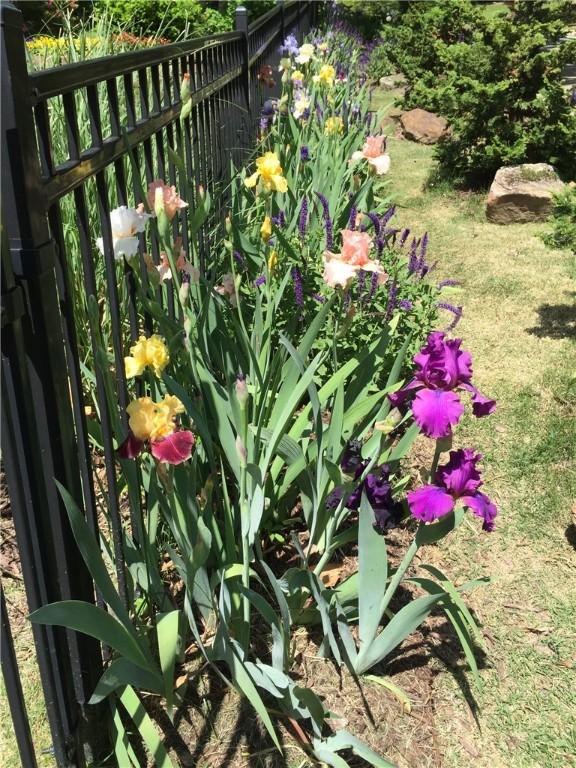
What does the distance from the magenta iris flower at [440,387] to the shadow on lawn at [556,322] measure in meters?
2.38

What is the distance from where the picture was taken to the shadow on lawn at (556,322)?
3564mm

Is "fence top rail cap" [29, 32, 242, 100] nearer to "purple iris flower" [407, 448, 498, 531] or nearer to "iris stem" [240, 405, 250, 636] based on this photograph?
"iris stem" [240, 405, 250, 636]

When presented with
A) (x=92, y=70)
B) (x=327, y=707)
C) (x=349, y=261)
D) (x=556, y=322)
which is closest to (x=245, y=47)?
(x=556, y=322)

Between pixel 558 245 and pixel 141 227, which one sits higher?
pixel 141 227

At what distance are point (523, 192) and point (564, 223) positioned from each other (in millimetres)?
1797

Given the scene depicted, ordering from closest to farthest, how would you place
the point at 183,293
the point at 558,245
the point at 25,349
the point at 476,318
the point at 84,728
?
1. the point at 25,349
2. the point at 84,728
3. the point at 183,293
4. the point at 558,245
5. the point at 476,318

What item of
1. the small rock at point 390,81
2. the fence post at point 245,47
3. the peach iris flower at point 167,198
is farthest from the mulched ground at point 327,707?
the small rock at point 390,81

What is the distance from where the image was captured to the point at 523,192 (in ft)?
16.0

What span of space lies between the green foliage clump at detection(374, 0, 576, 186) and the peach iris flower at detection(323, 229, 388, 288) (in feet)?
13.0

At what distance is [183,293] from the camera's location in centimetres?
157

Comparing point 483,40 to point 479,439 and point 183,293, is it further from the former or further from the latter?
point 183,293

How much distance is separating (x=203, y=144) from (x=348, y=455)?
5.78 feet

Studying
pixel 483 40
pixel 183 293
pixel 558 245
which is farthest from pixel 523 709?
pixel 483 40

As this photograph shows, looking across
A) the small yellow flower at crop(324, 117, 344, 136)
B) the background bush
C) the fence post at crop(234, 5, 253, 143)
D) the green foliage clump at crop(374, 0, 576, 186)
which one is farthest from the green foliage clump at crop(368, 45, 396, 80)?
the small yellow flower at crop(324, 117, 344, 136)
